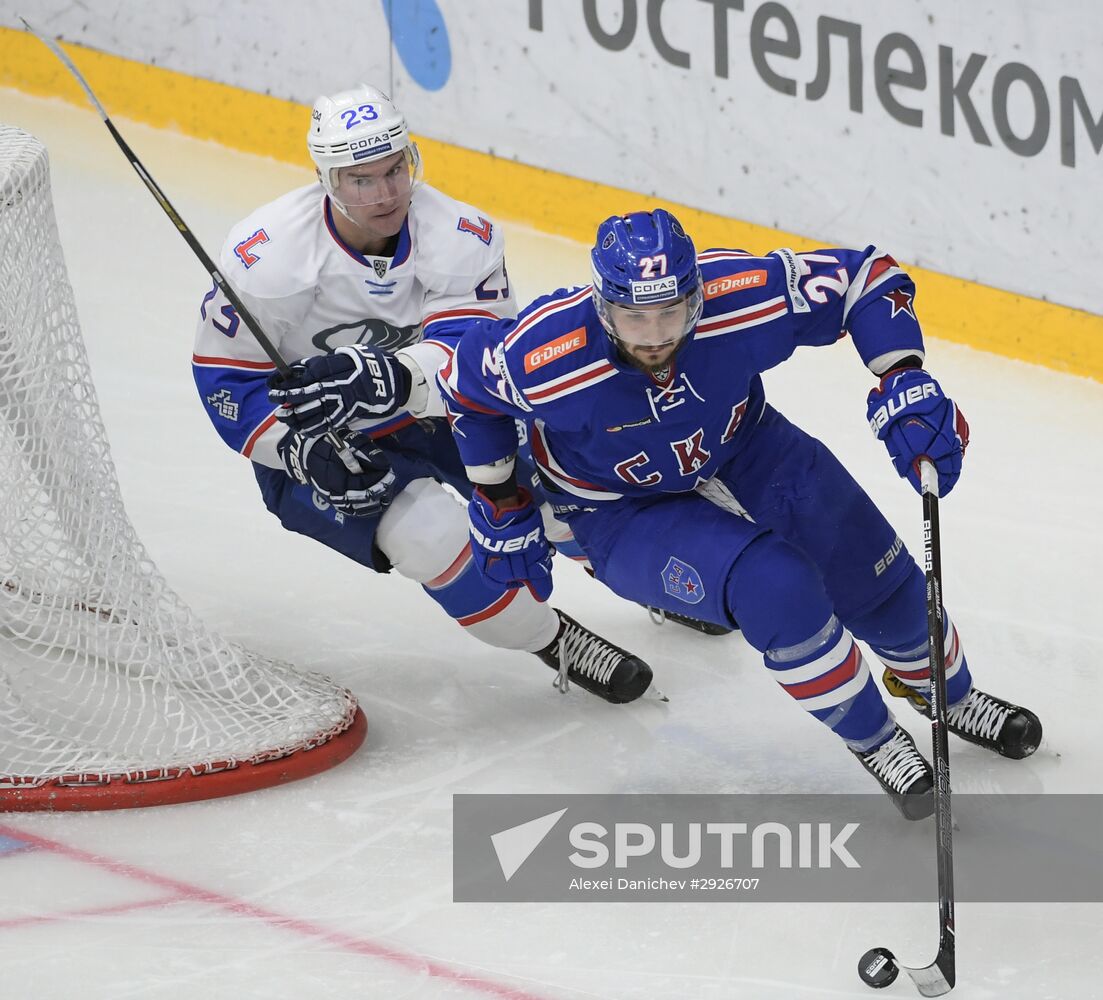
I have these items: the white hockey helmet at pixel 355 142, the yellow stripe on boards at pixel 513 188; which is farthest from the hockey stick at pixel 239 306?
the yellow stripe on boards at pixel 513 188

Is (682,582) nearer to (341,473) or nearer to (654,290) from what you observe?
(654,290)

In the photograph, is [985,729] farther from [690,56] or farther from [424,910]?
[690,56]

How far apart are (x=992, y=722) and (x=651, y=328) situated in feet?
3.23

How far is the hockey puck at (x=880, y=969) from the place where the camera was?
7.94 feet

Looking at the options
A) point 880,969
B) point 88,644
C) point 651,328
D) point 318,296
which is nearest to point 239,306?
point 318,296

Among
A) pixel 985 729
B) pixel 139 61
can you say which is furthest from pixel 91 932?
pixel 139 61

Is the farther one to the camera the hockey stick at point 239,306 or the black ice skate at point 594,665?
the black ice skate at point 594,665

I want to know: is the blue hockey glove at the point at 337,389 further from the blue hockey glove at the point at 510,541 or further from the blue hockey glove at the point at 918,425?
the blue hockey glove at the point at 918,425

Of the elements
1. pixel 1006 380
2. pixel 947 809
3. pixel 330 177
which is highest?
pixel 1006 380

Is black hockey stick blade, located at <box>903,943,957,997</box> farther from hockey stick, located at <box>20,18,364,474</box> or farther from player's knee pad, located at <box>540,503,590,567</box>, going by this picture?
hockey stick, located at <box>20,18,364,474</box>

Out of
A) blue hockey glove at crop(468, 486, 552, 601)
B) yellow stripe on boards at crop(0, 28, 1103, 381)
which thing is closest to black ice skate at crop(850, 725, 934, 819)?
blue hockey glove at crop(468, 486, 552, 601)

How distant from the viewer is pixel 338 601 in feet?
12.8

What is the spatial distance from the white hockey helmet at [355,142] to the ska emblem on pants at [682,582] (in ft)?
2.86

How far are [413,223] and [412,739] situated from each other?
3.04ft
